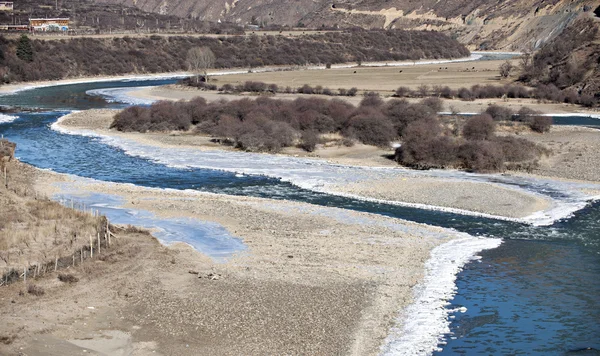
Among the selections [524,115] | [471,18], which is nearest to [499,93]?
[524,115]

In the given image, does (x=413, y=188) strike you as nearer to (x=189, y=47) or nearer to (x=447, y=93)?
(x=447, y=93)

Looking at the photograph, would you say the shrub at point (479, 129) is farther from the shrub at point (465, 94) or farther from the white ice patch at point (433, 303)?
the shrub at point (465, 94)

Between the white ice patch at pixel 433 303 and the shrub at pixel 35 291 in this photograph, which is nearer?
the white ice patch at pixel 433 303

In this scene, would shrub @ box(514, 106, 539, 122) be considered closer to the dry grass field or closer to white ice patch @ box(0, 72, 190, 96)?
the dry grass field

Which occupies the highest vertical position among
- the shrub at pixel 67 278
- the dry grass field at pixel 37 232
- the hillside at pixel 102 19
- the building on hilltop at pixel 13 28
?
the hillside at pixel 102 19

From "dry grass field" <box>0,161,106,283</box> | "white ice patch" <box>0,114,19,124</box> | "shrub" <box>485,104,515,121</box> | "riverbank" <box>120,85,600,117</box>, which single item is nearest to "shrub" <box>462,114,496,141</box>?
"shrub" <box>485,104,515,121</box>


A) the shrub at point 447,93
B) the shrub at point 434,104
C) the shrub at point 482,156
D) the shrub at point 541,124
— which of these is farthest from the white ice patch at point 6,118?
the shrub at point 541,124
